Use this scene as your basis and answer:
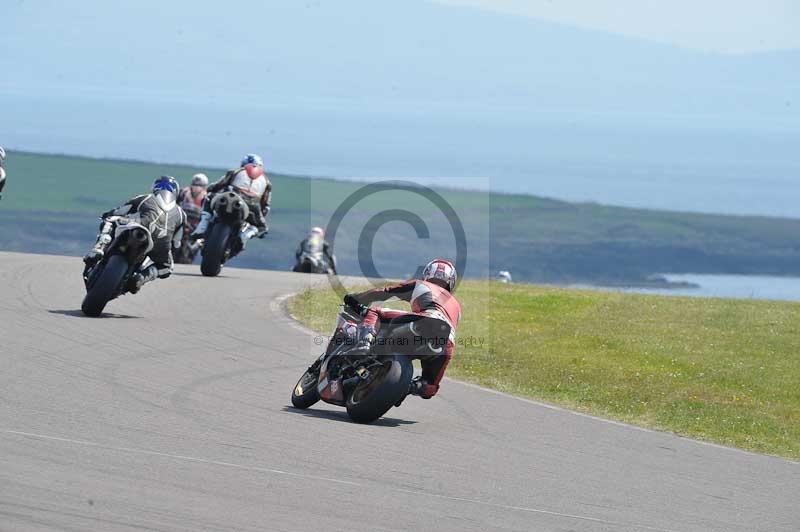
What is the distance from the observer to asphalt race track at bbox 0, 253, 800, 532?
8.51m

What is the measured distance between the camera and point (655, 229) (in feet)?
451

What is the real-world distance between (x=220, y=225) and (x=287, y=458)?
1382 centimetres

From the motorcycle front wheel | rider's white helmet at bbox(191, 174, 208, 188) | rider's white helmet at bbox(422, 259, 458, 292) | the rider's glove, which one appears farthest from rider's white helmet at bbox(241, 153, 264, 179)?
the rider's glove

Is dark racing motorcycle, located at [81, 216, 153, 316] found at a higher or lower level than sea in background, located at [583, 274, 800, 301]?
higher

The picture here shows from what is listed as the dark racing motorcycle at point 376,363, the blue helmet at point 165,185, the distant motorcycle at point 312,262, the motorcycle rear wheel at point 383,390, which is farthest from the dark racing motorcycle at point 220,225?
the motorcycle rear wheel at point 383,390

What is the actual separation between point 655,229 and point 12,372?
12783cm

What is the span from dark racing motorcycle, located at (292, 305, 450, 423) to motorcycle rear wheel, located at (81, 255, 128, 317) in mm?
5157

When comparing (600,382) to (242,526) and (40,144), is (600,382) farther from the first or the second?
(40,144)

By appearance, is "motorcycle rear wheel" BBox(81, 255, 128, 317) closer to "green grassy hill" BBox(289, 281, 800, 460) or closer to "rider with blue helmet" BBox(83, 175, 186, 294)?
"rider with blue helmet" BBox(83, 175, 186, 294)

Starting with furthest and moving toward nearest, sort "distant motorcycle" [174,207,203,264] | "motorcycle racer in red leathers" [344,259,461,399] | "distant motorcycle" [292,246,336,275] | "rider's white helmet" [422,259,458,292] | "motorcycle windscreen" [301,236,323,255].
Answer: "motorcycle windscreen" [301,236,323,255], "distant motorcycle" [292,246,336,275], "distant motorcycle" [174,207,203,264], "rider's white helmet" [422,259,458,292], "motorcycle racer in red leathers" [344,259,461,399]

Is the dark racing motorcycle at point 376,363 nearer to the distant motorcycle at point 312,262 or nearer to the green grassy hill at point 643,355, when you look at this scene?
the green grassy hill at point 643,355

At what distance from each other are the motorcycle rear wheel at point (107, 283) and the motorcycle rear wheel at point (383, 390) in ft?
18.6

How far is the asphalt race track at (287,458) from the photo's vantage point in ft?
27.9

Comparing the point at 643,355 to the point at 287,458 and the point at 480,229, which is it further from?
the point at 480,229
